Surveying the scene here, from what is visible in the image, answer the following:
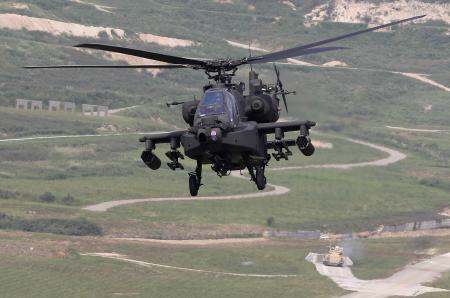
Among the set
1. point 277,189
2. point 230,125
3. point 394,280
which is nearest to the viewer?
point 230,125

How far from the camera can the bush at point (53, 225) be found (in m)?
136

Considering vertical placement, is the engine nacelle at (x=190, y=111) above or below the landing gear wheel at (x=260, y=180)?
above

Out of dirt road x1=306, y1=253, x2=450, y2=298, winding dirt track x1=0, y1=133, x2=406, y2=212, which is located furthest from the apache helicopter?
winding dirt track x1=0, y1=133, x2=406, y2=212

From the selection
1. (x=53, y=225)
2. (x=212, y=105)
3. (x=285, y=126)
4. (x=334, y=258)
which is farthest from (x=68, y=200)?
(x=212, y=105)

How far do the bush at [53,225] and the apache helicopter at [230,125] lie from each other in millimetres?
86551

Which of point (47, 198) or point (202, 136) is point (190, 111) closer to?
point (202, 136)

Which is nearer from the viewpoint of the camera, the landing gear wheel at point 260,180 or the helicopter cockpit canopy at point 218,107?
the helicopter cockpit canopy at point 218,107

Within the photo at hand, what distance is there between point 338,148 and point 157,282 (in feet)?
198

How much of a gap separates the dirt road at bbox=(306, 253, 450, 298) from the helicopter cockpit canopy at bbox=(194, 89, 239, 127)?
68.1 metres

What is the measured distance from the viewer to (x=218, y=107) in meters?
48.0

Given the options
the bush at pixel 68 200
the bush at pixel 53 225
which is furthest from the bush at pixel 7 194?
the bush at pixel 53 225

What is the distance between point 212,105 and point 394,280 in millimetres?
78182

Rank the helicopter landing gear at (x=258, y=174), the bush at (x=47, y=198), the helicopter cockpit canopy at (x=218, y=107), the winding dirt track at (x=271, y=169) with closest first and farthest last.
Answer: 1. the helicopter cockpit canopy at (x=218, y=107)
2. the helicopter landing gear at (x=258, y=174)
3. the winding dirt track at (x=271, y=169)
4. the bush at (x=47, y=198)

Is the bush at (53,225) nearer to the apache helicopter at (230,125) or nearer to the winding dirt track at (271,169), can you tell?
the winding dirt track at (271,169)
